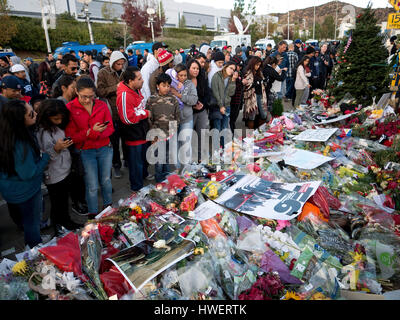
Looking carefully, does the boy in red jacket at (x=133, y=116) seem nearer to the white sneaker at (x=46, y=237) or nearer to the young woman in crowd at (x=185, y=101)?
the young woman in crowd at (x=185, y=101)

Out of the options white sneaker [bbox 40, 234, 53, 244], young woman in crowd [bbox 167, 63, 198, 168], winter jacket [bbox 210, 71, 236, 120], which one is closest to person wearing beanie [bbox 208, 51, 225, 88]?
winter jacket [bbox 210, 71, 236, 120]

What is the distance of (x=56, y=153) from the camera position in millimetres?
→ 2896

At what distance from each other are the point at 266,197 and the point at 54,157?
7.21ft

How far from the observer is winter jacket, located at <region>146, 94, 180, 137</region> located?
3.71 metres

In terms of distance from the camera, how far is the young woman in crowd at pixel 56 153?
9.11 feet

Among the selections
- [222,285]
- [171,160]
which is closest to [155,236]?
[222,285]

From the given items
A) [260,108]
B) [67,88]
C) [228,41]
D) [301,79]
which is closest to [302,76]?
[301,79]

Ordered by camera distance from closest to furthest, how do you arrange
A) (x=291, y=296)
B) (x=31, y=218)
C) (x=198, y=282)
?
(x=291, y=296) → (x=198, y=282) → (x=31, y=218)

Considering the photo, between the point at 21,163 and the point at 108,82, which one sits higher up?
the point at 108,82

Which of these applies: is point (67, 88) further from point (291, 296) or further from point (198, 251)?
point (291, 296)

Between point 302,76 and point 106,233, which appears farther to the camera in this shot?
point 302,76

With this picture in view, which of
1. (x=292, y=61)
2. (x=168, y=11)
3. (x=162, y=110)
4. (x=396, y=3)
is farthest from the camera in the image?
(x=168, y=11)

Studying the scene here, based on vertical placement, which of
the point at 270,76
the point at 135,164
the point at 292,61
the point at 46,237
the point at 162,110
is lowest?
the point at 46,237

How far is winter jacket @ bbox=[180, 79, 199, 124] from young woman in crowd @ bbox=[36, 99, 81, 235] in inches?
72.7
